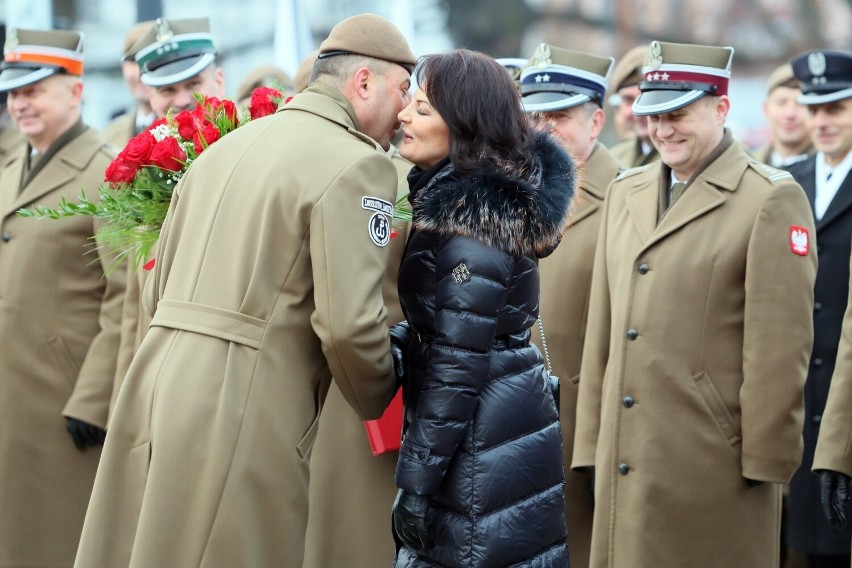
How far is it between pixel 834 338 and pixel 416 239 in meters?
2.87

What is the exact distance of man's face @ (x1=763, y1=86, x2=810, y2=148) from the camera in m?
8.69

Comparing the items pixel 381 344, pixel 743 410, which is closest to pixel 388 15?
pixel 743 410

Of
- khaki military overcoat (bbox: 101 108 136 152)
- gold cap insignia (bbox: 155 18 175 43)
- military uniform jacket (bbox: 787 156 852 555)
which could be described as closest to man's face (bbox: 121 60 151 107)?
khaki military overcoat (bbox: 101 108 136 152)

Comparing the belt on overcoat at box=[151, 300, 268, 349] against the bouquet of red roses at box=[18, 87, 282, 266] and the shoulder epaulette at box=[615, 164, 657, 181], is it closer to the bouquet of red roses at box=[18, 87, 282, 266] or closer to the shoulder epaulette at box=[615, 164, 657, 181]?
the bouquet of red roses at box=[18, 87, 282, 266]

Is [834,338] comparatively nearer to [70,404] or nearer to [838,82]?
[838,82]

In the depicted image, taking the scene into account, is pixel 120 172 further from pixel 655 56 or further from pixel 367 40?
pixel 655 56

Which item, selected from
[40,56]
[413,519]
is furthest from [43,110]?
[413,519]

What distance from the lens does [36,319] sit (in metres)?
6.59

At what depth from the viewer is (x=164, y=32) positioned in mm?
7129

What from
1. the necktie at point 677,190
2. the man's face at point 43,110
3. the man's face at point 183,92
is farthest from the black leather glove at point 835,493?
the man's face at point 43,110

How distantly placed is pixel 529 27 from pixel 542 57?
36.1 ft

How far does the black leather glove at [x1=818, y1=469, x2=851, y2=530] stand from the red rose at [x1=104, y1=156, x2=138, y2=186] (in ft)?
9.44

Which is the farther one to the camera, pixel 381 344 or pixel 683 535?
pixel 683 535

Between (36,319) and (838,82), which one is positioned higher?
(838,82)
